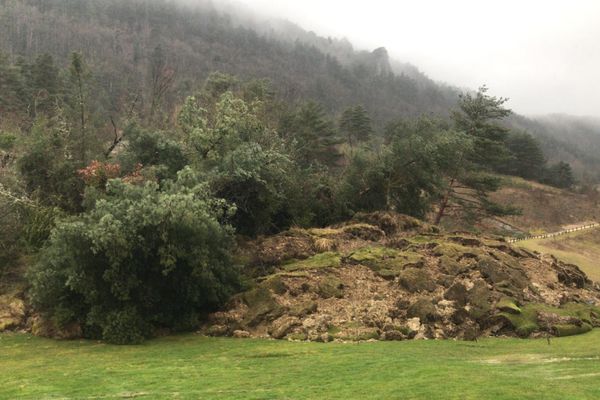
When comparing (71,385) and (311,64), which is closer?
(71,385)

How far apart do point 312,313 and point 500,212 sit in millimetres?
33415

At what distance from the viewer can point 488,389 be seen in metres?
9.38

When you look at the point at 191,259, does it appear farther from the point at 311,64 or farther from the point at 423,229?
the point at 311,64

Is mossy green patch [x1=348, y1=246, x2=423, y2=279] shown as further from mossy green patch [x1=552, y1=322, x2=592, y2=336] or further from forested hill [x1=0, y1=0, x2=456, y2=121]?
forested hill [x1=0, y1=0, x2=456, y2=121]

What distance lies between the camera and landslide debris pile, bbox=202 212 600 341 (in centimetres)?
1761

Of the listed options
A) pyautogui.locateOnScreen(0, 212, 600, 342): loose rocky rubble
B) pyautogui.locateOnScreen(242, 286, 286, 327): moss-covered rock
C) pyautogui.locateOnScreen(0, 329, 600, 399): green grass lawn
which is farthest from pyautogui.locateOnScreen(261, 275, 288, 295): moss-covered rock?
pyautogui.locateOnScreen(0, 329, 600, 399): green grass lawn

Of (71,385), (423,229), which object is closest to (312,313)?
(71,385)

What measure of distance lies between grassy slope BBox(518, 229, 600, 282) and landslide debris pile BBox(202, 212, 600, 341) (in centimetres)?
2131

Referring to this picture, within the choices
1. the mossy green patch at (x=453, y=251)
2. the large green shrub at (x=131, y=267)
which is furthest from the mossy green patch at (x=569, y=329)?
the large green shrub at (x=131, y=267)

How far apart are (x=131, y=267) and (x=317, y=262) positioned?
814 cm

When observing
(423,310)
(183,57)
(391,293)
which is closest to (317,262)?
(391,293)

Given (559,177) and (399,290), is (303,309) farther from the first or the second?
(559,177)

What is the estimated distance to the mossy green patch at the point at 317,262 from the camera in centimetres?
2164

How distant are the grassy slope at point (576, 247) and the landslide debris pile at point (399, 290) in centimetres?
2131
